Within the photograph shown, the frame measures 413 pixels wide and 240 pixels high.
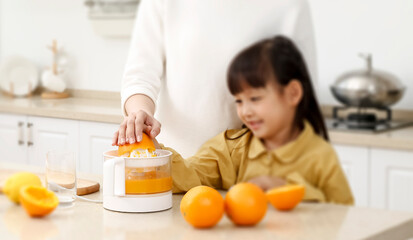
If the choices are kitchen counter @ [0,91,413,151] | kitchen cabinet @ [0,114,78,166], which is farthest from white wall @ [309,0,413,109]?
kitchen cabinet @ [0,114,78,166]

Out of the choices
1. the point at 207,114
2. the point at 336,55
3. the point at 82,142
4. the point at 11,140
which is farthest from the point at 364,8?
the point at 11,140

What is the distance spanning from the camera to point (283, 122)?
0.66m

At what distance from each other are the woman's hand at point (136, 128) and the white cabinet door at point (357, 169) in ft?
0.80

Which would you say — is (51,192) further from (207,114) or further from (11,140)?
(11,140)

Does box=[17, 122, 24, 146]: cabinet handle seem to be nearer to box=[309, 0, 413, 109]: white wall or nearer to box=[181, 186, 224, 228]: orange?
box=[309, 0, 413, 109]: white wall

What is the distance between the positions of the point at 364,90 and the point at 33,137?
3.61 feet

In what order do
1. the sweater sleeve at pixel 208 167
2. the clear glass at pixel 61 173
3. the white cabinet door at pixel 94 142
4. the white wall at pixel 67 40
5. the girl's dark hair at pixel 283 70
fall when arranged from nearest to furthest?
the girl's dark hair at pixel 283 70 < the sweater sleeve at pixel 208 167 < the clear glass at pixel 61 173 < the white cabinet door at pixel 94 142 < the white wall at pixel 67 40

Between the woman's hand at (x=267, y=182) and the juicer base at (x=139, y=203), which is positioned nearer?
the woman's hand at (x=267, y=182)

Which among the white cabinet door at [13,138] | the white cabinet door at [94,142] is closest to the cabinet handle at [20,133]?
the white cabinet door at [13,138]

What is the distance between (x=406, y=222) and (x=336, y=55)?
0.39 metres

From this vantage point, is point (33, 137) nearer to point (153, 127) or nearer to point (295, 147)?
point (153, 127)

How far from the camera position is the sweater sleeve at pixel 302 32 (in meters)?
0.65

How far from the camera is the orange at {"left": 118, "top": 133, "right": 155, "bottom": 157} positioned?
82cm

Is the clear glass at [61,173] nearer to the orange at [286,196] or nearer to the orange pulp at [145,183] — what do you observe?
the orange pulp at [145,183]
